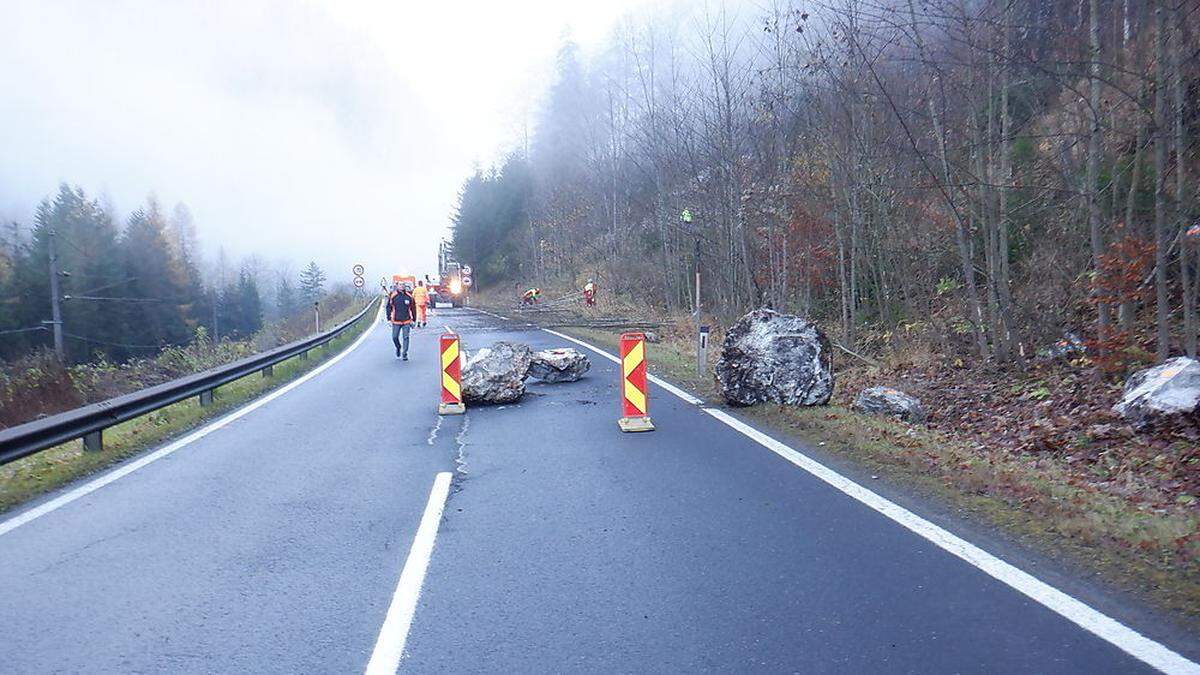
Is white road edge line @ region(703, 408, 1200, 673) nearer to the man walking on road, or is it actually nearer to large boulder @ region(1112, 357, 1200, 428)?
large boulder @ region(1112, 357, 1200, 428)

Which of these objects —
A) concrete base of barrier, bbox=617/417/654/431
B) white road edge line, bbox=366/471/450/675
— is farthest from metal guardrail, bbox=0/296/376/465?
concrete base of barrier, bbox=617/417/654/431

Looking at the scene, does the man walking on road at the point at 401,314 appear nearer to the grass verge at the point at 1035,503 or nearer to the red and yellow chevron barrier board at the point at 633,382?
the red and yellow chevron barrier board at the point at 633,382

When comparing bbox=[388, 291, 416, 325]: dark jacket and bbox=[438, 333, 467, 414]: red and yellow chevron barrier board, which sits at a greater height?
bbox=[388, 291, 416, 325]: dark jacket

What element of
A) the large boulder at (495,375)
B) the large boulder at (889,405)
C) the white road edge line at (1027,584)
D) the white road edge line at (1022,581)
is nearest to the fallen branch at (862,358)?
the large boulder at (889,405)

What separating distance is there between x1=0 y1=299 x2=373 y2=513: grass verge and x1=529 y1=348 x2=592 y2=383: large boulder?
4630 millimetres

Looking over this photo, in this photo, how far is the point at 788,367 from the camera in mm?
10734

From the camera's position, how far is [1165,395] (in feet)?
28.5

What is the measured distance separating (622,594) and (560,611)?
0.40m

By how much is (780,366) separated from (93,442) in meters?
8.03

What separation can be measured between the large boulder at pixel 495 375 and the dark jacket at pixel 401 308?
7.51m

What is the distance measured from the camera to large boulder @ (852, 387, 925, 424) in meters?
11.1

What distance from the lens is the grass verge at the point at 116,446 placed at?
743 centimetres

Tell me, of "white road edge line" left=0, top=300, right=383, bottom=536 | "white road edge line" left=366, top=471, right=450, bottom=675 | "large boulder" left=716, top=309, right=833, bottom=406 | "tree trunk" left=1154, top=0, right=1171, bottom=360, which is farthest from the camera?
"large boulder" left=716, top=309, right=833, bottom=406

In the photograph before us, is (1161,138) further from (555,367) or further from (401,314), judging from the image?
(401,314)
